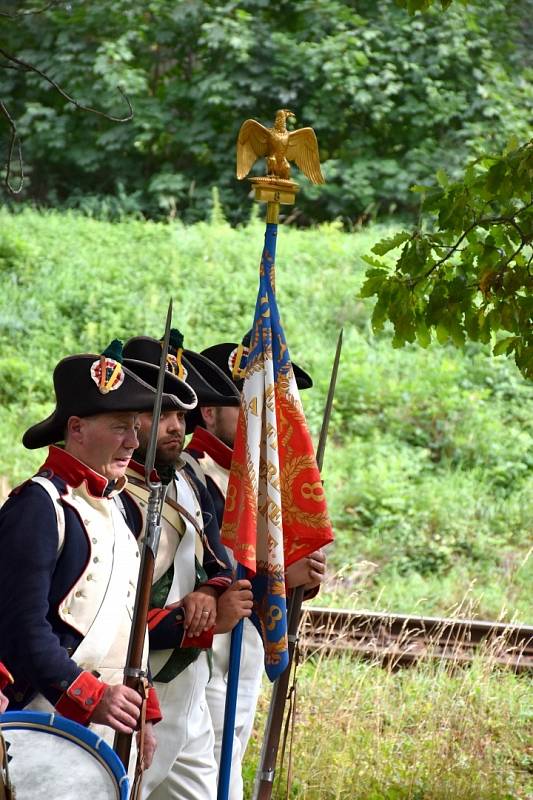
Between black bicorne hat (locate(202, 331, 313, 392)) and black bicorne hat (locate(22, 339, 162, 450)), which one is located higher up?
black bicorne hat (locate(22, 339, 162, 450))

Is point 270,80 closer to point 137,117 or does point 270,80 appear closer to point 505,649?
point 137,117

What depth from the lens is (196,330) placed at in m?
12.7

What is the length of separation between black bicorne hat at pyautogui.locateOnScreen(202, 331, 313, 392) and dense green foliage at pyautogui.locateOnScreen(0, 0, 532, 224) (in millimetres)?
10925

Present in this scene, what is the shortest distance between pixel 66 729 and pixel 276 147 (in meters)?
2.07

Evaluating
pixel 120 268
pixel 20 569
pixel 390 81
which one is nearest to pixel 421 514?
pixel 120 268

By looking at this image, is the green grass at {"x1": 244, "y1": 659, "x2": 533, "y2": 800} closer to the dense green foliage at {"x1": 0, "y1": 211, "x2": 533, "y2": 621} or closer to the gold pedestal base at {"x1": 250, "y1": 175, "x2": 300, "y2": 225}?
the dense green foliage at {"x1": 0, "y1": 211, "x2": 533, "y2": 621}

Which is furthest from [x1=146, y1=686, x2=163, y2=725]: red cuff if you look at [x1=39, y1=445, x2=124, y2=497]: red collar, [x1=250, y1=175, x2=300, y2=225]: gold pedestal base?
[x1=250, y1=175, x2=300, y2=225]: gold pedestal base

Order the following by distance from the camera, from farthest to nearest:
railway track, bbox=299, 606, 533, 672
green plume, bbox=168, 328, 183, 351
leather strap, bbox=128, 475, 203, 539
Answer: railway track, bbox=299, 606, 533, 672 < green plume, bbox=168, 328, 183, 351 < leather strap, bbox=128, 475, 203, 539

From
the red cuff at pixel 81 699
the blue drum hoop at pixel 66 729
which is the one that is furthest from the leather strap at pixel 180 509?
the blue drum hoop at pixel 66 729

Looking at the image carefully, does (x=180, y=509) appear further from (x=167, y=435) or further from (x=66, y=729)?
(x=66, y=729)

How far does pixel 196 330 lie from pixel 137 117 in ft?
17.2

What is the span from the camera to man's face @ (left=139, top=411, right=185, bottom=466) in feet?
13.4

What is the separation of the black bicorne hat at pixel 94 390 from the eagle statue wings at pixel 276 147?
797mm

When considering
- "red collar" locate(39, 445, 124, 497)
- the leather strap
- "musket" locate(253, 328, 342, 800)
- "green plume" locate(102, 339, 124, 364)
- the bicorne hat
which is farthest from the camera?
the bicorne hat
